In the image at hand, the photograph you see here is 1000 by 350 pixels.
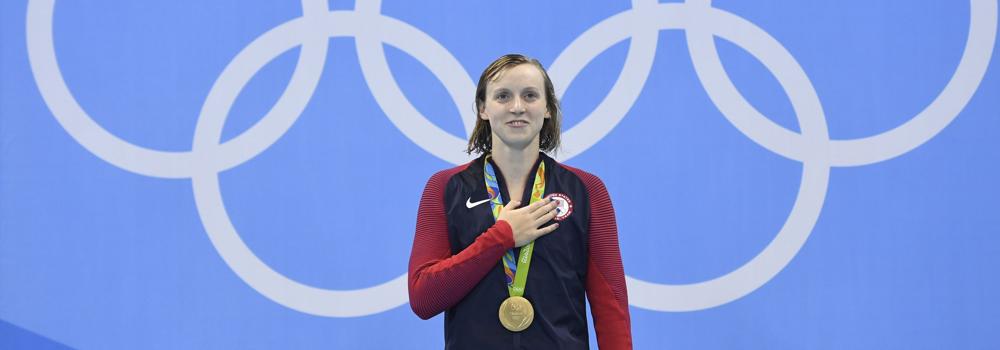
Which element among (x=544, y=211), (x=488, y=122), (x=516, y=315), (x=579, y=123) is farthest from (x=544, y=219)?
(x=579, y=123)

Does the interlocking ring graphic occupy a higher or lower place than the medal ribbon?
higher

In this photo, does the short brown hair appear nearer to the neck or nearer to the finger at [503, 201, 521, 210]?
the neck

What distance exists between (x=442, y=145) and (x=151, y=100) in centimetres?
129

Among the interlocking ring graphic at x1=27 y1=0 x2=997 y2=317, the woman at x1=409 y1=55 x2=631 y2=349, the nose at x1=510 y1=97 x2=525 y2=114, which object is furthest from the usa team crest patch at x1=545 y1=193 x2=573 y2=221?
the interlocking ring graphic at x1=27 y1=0 x2=997 y2=317

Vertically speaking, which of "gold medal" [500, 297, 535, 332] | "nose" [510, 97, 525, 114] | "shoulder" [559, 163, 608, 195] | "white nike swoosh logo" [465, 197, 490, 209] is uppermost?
"nose" [510, 97, 525, 114]

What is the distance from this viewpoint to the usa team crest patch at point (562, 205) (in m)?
2.30

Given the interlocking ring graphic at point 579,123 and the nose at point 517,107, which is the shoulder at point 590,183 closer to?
the nose at point 517,107

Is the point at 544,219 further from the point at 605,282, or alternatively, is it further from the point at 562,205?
the point at 605,282

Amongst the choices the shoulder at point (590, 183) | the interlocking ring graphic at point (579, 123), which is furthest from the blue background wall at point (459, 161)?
the shoulder at point (590, 183)

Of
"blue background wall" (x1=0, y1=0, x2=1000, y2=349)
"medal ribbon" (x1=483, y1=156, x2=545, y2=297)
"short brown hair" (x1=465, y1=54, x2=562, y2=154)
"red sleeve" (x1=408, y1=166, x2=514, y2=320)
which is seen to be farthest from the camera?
"blue background wall" (x1=0, y1=0, x2=1000, y2=349)

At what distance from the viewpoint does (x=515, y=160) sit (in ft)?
7.88

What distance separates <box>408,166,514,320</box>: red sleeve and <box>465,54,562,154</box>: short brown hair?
21cm

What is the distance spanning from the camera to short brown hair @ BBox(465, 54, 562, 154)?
2.38m

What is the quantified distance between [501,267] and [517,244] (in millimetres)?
98
